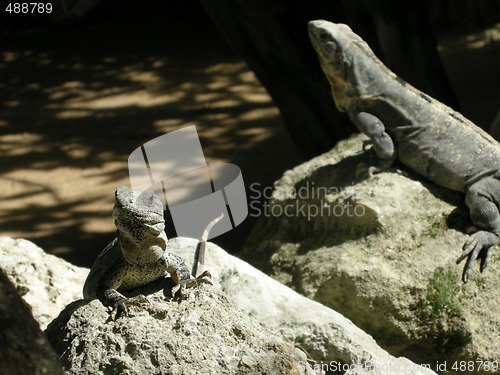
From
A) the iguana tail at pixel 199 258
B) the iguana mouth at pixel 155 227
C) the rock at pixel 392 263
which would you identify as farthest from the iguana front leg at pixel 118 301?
the rock at pixel 392 263

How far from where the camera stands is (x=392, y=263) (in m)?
4.88

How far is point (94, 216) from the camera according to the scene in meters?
8.16

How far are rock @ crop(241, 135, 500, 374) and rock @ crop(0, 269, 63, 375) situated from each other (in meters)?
2.66

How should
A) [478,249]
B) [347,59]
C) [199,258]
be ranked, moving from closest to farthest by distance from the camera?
[199,258]
[478,249]
[347,59]

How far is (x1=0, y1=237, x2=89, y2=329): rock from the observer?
4.52 m

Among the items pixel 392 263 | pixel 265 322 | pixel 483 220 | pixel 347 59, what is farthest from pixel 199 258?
pixel 347 59

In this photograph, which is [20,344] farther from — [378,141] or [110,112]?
[110,112]

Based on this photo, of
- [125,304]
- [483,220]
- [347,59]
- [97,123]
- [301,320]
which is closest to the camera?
[125,304]

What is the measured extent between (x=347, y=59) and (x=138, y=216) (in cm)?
248

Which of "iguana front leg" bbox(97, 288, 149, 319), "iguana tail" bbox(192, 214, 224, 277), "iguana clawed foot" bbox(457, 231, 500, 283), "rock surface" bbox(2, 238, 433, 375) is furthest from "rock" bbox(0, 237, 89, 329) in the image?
"iguana clawed foot" bbox(457, 231, 500, 283)

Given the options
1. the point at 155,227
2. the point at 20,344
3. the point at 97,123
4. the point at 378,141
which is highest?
the point at 20,344

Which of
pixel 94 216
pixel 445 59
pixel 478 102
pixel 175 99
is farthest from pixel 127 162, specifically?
pixel 445 59

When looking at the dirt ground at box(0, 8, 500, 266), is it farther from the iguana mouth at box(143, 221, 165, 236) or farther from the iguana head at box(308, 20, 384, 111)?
the iguana mouth at box(143, 221, 165, 236)

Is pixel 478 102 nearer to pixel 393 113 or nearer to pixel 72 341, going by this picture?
pixel 393 113
